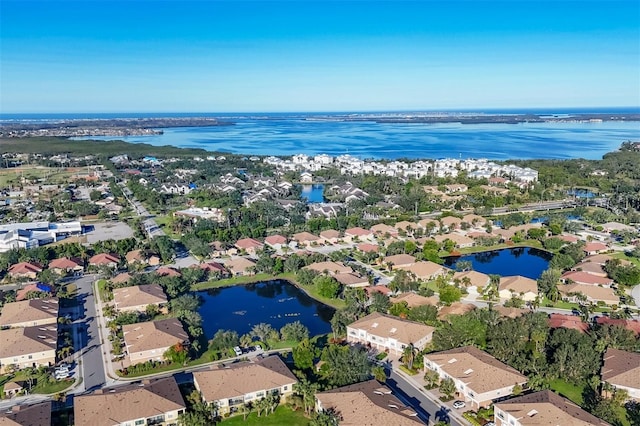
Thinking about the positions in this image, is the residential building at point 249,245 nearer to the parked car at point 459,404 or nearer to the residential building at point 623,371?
the parked car at point 459,404

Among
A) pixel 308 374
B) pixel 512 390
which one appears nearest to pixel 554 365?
pixel 512 390

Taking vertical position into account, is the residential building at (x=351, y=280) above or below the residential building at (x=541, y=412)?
below

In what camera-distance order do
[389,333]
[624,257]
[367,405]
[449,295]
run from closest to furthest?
[367,405] → [389,333] → [449,295] → [624,257]

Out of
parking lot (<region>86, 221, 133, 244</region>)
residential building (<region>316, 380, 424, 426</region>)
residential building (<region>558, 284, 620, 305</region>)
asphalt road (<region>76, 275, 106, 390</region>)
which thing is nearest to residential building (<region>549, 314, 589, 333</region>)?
residential building (<region>558, 284, 620, 305</region>)

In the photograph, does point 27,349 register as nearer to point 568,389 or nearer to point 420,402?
point 420,402

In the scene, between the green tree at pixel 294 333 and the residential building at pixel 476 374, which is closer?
the residential building at pixel 476 374

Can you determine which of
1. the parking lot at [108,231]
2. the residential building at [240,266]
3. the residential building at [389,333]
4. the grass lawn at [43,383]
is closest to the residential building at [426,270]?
the residential building at [389,333]

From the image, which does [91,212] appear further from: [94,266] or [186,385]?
[186,385]

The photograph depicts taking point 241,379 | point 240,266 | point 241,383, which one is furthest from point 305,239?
point 241,383
